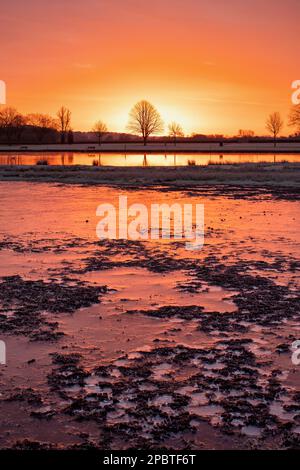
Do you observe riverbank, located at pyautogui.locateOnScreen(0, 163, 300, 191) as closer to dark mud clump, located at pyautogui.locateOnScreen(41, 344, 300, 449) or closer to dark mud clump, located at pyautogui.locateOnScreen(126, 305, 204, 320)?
dark mud clump, located at pyautogui.locateOnScreen(126, 305, 204, 320)

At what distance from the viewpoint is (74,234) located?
1688 cm

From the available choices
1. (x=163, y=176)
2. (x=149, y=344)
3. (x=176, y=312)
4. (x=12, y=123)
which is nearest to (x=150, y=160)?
(x=163, y=176)

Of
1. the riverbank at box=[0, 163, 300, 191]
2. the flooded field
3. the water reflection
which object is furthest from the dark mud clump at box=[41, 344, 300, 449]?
the water reflection

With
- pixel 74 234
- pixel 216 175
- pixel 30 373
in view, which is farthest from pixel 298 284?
pixel 216 175

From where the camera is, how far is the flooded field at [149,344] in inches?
213

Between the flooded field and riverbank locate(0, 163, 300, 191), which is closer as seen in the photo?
the flooded field

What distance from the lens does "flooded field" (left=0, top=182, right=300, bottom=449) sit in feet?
17.8

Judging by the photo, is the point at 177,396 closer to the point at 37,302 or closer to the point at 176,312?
the point at 176,312

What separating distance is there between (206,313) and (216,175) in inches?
1327

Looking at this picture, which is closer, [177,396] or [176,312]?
[177,396]

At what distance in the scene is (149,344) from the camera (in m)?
7.58

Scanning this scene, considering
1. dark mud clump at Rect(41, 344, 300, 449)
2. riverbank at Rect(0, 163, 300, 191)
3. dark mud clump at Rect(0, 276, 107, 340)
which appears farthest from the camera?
riverbank at Rect(0, 163, 300, 191)
